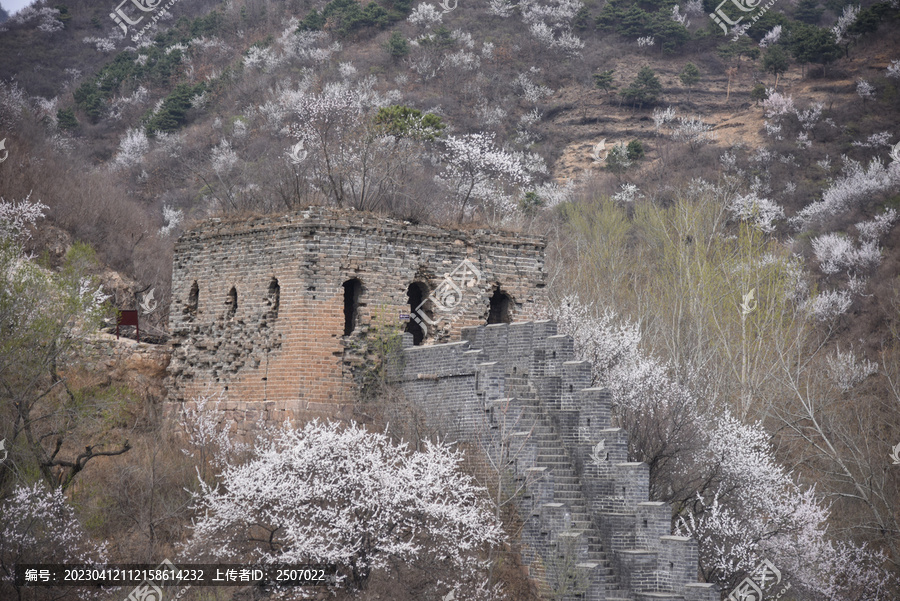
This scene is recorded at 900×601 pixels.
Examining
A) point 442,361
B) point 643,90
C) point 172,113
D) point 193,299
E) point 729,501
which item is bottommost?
point 729,501

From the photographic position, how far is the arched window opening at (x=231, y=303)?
72.4ft

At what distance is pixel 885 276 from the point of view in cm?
4800

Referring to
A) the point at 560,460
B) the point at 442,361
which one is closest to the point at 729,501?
the point at 560,460

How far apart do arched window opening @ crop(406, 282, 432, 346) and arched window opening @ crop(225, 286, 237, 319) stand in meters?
3.73

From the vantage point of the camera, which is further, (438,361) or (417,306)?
(417,306)

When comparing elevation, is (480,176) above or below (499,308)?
above

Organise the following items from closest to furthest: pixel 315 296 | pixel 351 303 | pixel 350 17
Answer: pixel 315 296 < pixel 351 303 < pixel 350 17

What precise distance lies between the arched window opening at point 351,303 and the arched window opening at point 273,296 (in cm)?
145

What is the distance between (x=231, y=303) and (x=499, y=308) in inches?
232

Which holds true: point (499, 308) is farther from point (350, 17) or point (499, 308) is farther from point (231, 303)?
point (350, 17)

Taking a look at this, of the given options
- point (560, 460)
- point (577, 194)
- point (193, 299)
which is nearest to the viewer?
point (560, 460)

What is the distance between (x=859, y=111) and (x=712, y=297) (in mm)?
32357

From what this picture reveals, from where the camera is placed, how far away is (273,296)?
69.6 feet

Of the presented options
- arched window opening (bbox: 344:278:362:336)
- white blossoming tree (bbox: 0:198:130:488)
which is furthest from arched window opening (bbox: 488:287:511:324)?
white blossoming tree (bbox: 0:198:130:488)
